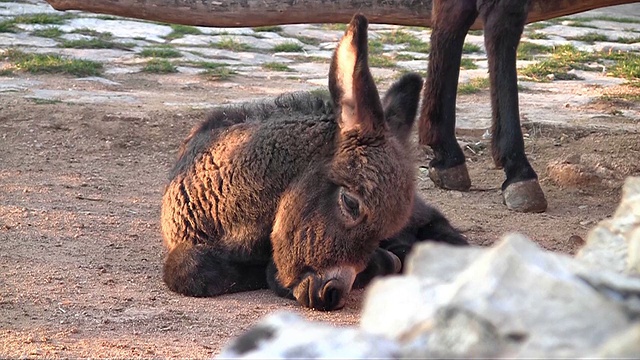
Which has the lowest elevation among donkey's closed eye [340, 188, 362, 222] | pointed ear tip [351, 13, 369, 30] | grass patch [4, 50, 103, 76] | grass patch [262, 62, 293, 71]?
grass patch [262, 62, 293, 71]

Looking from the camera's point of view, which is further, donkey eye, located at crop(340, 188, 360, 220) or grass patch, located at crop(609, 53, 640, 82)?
grass patch, located at crop(609, 53, 640, 82)

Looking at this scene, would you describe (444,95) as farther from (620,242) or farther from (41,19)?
(41,19)

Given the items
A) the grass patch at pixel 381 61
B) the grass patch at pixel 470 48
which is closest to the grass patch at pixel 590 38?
the grass patch at pixel 470 48

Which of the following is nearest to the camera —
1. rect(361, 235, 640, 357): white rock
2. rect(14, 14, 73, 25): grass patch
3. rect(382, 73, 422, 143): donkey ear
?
rect(361, 235, 640, 357): white rock

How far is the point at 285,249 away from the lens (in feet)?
13.0

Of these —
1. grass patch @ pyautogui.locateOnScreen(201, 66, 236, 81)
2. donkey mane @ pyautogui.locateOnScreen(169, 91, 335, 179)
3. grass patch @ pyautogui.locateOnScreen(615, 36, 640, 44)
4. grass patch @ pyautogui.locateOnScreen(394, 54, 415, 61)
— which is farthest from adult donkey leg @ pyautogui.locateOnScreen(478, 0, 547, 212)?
grass patch @ pyautogui.locateOnScreen(615, 36, 640, 44)

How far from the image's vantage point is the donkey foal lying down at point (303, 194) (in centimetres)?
385

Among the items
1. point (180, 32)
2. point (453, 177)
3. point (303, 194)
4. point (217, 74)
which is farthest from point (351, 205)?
point (180, 32)

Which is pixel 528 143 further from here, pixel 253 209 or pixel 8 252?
pixel 8 252

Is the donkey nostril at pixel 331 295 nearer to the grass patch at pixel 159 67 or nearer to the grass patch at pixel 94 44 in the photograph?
the grass patch at pixel 159 67

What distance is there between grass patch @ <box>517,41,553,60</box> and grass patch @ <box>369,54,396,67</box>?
177 centimetres

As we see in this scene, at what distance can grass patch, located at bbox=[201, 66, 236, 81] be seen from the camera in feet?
33.7

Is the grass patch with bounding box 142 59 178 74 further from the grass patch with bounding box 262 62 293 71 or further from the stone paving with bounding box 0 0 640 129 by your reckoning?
the grass patch with bounding box 262 62 293 71

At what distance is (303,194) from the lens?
157 inches
